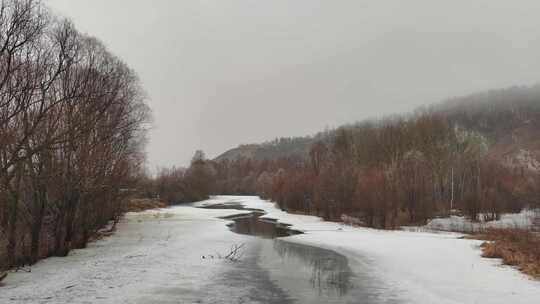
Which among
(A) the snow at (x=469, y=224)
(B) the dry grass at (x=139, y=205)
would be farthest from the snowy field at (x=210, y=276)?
(B) the dry grass at (x=139, y=205)

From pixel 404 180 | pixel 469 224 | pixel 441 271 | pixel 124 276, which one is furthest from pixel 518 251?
pixel 404 180

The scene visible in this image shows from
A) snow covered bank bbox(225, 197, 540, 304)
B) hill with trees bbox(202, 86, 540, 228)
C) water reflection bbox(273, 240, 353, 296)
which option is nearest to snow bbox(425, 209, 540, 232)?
hill with trees bbox(202, 86, 540, 228)

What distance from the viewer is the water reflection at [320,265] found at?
14137mm

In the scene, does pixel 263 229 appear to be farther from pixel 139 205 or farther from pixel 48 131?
pixel 139 205

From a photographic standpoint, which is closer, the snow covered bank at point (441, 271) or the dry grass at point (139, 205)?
A: the snow covered bank at point (441, 271)

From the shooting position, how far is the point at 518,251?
65.4 feet

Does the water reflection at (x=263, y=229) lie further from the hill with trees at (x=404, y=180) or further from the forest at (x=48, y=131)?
the forest at (x=48, y=131)

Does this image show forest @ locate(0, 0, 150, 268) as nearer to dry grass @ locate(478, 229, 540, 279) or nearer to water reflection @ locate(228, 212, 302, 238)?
water reflection @ locate(228, 212, 302, 238)

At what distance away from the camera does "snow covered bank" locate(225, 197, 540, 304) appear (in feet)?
41.2

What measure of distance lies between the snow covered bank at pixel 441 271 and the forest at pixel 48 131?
13.1 m

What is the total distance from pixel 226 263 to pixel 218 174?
175 m

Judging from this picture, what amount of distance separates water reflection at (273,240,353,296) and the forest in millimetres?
9910

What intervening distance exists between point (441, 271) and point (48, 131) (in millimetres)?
16295

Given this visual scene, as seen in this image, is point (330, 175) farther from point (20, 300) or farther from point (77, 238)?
point (20, 300)
